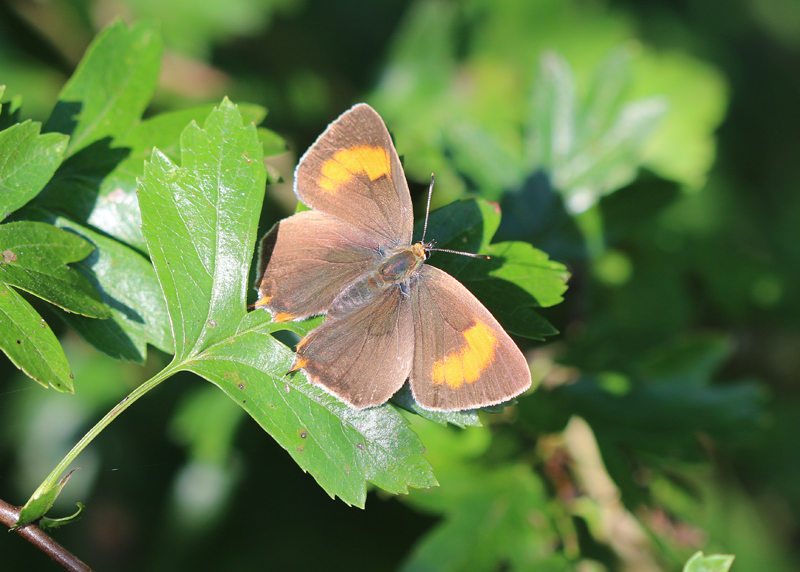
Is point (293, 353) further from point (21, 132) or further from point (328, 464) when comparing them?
point (21, 132)

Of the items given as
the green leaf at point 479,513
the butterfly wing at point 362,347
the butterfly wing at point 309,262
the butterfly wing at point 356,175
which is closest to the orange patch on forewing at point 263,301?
the butterfly wing at point 309,262

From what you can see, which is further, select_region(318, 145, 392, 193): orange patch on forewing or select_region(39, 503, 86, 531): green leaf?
select_region(318, 145, 392, 193): orange patch on forewing

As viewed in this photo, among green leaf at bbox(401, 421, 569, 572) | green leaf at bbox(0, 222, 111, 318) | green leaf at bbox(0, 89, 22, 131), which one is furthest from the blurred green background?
green leaf at bbox(0, 222, 111, 318)

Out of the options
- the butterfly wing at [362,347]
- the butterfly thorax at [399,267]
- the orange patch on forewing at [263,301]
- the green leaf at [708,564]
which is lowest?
the green leaf at [708,564]

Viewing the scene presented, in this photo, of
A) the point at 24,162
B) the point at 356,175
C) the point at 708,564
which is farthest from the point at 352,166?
the point at 708,564

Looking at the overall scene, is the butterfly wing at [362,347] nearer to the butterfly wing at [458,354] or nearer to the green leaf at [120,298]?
the butterfly wing at [458,354]

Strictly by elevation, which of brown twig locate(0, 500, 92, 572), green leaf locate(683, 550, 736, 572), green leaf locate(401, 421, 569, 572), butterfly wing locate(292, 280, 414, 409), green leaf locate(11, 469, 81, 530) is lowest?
green leaf locate(401, 421, 569, 572)

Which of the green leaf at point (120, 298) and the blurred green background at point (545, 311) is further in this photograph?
the blurred green background at point (545, 311)

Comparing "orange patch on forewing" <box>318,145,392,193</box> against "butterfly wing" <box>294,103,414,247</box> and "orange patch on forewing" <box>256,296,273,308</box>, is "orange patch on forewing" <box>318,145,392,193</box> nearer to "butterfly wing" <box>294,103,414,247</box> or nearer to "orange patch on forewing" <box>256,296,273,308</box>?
"butterfly wing" <box>294,103,414,247</box>
